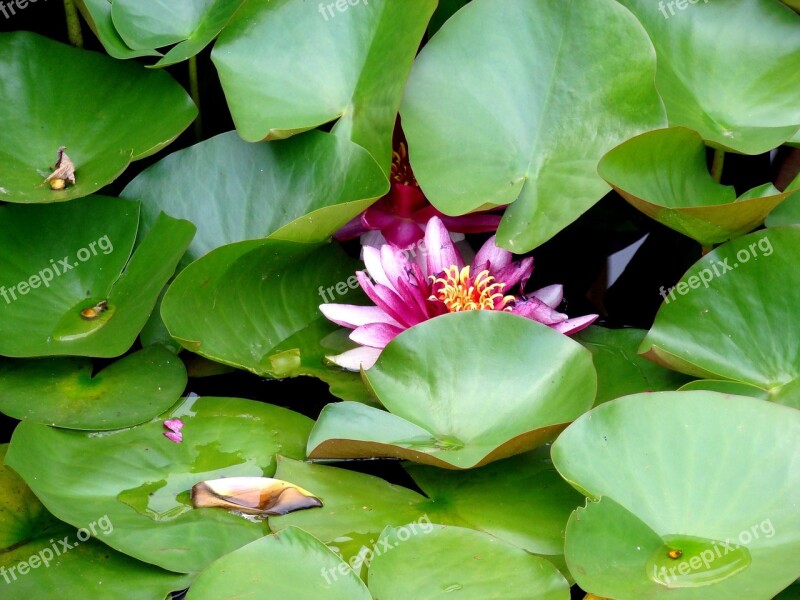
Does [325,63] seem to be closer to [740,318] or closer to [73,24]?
[73,24]

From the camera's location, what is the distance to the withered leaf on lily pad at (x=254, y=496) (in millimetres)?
1130

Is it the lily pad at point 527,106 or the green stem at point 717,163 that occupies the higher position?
the lily pad at point 527,106

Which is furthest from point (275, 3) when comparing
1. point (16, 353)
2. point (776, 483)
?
point (776, 483)

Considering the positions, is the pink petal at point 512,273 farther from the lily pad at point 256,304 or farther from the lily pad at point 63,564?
the lily pad at point 63,564

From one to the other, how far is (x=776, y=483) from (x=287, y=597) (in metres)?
0.64

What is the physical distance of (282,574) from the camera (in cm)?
100

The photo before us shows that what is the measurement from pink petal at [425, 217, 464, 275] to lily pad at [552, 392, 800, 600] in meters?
0.43

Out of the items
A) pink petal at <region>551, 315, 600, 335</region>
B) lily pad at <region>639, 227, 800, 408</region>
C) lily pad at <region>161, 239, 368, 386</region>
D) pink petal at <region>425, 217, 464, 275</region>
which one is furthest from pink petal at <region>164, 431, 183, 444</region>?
lily pad at <region>639, 227, 800, 408</region>

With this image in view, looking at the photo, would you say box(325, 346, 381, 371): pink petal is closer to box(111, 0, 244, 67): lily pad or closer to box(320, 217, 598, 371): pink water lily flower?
box(320, 217, 598, 371): pink water lily flower

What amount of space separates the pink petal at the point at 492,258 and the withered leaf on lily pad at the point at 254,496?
53 centimetres

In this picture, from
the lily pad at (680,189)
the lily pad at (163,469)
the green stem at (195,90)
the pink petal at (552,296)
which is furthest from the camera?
the green stem at (195,90)

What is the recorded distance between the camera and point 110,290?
1320 mm

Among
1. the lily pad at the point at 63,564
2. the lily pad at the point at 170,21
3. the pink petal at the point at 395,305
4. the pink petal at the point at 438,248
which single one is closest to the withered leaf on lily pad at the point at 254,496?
the lily pad at the point at 63,564

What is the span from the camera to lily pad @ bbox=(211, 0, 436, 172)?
1.39m
